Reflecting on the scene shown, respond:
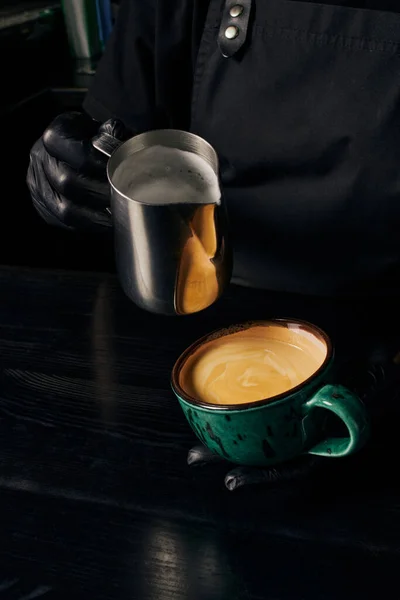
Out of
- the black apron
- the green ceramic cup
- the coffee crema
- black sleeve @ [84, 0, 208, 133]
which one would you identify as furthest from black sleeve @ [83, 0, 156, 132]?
the green ceramic cup

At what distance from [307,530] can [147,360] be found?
0.33m

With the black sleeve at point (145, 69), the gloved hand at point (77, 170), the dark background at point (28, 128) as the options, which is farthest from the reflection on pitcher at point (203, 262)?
the dark background at point (28, 128)

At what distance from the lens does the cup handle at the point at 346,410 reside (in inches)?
23.1

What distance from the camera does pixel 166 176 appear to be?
0.83 metres

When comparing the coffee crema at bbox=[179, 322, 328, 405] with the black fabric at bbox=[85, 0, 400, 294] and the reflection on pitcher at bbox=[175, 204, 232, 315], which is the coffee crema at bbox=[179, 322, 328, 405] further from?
the black fabric at bbox=[85, 0, 400, 294]

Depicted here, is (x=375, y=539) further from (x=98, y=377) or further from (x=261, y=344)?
(x=98, y=377)

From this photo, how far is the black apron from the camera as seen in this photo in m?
1.04

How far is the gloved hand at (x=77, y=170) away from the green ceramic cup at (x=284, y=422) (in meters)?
0.48

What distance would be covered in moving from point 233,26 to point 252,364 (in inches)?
24.4

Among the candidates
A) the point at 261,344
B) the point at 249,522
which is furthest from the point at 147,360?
the point at 249,522

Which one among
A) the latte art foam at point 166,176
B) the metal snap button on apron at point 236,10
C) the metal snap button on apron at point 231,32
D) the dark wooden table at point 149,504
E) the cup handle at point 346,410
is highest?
the metal snap button on apron at point 236,10

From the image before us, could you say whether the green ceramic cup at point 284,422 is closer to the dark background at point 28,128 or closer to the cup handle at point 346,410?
the cup handle at point 346,410

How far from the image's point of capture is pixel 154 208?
70cm

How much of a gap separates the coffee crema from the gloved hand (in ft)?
1.24
